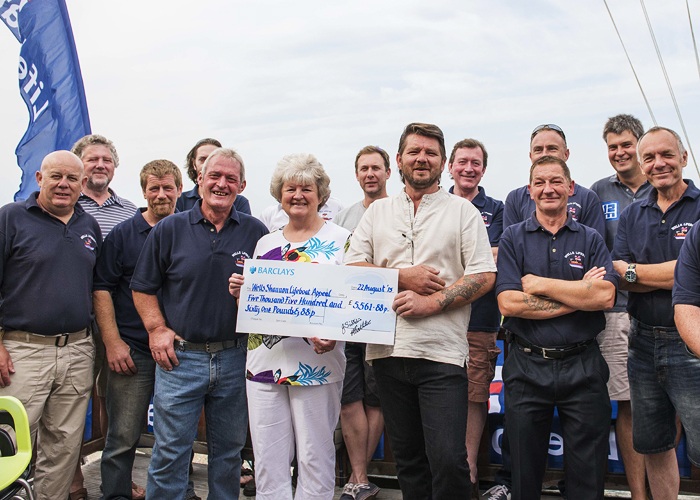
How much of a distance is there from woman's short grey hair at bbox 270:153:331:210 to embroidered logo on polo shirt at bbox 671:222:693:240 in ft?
6.62

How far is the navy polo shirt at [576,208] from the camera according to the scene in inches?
132

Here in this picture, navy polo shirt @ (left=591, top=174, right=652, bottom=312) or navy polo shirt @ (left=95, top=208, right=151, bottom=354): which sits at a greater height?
navy polo shirt @ (left=591, top=174, right=652, bottom=312)

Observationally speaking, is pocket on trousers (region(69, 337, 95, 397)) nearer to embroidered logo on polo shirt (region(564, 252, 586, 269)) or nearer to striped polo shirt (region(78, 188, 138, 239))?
striped polo shirt (region(78, 188, 138, 239))

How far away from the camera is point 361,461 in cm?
382

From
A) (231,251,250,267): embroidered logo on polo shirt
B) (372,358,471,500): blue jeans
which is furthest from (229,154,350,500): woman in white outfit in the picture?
(372,358,471,500): blue jeans

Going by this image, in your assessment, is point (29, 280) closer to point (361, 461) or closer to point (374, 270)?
point (374, 270)

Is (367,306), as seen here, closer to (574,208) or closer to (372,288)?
(372,288)

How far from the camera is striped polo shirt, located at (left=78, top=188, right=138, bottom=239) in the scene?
412cm

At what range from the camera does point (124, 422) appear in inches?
131

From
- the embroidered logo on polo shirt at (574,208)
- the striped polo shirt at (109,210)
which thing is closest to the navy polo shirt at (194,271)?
the striped polo shirt at (109,210)

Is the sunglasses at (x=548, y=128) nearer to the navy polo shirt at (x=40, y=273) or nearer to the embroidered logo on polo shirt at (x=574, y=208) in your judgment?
the embroidered logo on polo shirt at (x=574, y=208)

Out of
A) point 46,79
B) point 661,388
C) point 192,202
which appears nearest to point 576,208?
point 661,388

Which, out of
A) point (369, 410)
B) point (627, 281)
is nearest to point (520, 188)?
point (627, 281)

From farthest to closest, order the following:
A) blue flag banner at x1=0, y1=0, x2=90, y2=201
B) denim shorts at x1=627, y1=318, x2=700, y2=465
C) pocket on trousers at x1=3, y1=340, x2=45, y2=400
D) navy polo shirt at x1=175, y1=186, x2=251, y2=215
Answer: blue flag banner at x1=0, y1=0, x2=90, y2=201 < navy polo shirt at x1=175, y1=186, x2=251, y2=215 < pocket on trousers at x1=3, y1=340, x2=45, y2=400 < denim shorts at x1=627, y1=318, x2=700, y2=465
